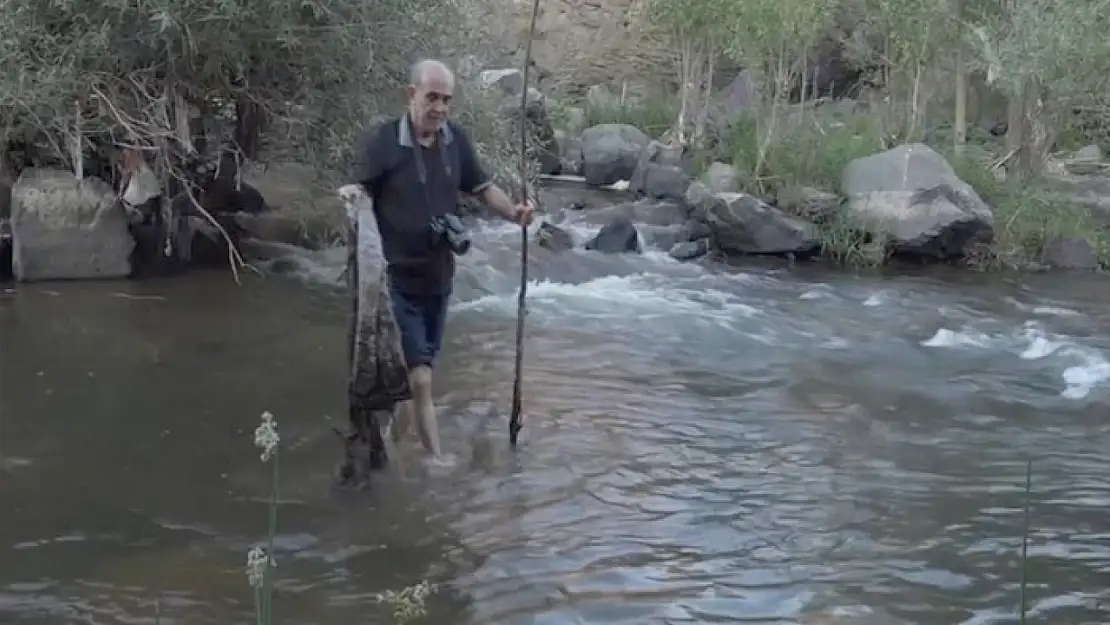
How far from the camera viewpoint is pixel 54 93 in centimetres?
984

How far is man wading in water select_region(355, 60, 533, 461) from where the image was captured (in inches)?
219

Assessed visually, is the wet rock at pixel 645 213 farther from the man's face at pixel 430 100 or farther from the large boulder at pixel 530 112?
the man's face at pixel 430 100

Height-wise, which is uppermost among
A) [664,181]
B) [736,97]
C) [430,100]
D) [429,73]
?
[429,73]

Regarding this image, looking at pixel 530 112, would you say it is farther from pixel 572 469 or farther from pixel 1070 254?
pixel 572 469

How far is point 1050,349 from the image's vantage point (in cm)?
999

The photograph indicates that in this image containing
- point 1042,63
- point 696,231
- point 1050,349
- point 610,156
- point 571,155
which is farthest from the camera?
point 571,155

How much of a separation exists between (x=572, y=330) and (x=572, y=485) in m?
A: 3.96

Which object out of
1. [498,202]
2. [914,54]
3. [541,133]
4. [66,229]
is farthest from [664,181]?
[498,202]

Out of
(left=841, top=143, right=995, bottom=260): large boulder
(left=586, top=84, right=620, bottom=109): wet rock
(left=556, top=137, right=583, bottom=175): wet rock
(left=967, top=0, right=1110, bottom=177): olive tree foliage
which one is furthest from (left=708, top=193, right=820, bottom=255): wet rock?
(left=586, top=84, right=620, bottom=109): wet rock

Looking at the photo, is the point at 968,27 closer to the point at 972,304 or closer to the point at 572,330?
the point at 972,304

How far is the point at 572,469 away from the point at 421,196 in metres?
1.55

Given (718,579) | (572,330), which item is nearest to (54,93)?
(572,330)

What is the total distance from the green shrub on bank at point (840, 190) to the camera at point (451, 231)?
8.63 m

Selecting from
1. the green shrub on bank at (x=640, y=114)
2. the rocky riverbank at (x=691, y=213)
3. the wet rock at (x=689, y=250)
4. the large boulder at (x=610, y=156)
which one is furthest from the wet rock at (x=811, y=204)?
the green shrub on bank at (x=640, y=114)
